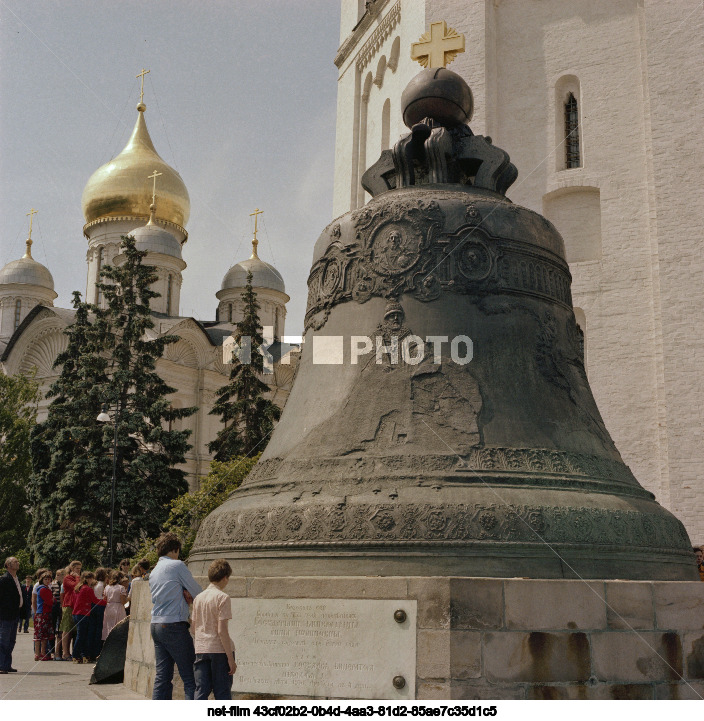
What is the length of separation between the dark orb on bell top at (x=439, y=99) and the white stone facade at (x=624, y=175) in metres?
11.4

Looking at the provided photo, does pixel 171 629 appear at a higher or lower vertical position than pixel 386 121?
lower

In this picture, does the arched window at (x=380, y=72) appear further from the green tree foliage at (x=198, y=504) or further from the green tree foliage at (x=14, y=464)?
the green tree foliage at (x=14, y=464)

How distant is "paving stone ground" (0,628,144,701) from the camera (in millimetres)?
5414

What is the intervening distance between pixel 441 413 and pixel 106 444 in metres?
19.3

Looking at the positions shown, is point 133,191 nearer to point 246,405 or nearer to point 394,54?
point 246,405

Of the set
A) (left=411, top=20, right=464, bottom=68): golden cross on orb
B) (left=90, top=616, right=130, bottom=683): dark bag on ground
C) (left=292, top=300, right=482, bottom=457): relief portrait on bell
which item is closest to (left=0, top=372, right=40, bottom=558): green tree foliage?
(left=90, top=616, right=130, bottom=683): dark bag on ground

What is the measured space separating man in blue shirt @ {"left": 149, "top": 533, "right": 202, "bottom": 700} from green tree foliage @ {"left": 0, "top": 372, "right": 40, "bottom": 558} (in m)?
28.2

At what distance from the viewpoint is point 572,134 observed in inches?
747

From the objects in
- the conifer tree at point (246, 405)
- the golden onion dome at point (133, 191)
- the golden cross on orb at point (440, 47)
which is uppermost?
the golden onion dome at point (133, 191)

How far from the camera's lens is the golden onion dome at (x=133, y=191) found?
41.8 m

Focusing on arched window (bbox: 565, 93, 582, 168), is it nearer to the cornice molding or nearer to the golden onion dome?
the cornice molding

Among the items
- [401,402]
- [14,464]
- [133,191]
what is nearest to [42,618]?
[401,402]

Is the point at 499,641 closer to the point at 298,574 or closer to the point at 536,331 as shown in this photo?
the point at 298,574

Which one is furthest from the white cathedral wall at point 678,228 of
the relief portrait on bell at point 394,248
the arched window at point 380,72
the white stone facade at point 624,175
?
the relief portrait on bell at point 394,248
